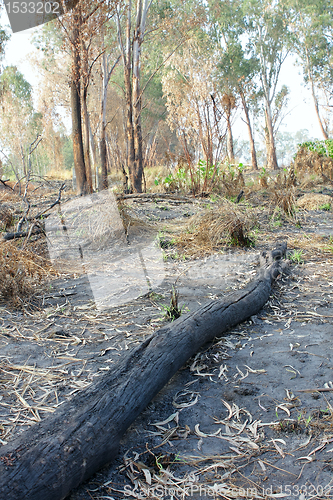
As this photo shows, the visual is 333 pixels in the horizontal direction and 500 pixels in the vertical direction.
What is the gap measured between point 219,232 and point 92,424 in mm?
3715

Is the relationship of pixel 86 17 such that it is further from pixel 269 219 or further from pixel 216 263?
pixel 216 263

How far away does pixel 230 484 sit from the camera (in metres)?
1.25

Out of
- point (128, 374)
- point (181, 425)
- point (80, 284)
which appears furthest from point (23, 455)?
point (80, 284)

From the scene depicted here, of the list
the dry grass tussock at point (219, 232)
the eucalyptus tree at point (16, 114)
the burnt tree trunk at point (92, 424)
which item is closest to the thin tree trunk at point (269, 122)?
the dry grass tussock at point (219, 232)

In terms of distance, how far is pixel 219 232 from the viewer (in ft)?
15.8

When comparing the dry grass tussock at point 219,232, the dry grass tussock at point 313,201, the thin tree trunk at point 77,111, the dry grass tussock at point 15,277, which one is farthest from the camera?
the thin tree trunk at point 77,111

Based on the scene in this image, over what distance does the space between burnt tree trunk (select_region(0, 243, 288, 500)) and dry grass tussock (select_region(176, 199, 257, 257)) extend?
101 inches

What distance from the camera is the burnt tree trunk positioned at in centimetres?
112

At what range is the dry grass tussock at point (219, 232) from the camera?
15.6 feet

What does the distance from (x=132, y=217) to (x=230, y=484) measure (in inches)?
185

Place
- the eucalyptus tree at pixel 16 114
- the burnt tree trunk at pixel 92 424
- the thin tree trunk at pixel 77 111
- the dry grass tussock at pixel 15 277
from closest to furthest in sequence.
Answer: the burnt tree trunk at pixel 92 424 → the dry grass tussock at pixel 15 277 → the thin tree trunk at pixel 77 111 → the eucalyptus tree at pixel 16 114

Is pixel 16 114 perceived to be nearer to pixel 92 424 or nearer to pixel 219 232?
pixel 219 232

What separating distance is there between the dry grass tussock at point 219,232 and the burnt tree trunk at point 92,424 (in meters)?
2.56

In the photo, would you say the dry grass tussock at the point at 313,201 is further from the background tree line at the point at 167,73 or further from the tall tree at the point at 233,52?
the tall tree at the point at 233,52
